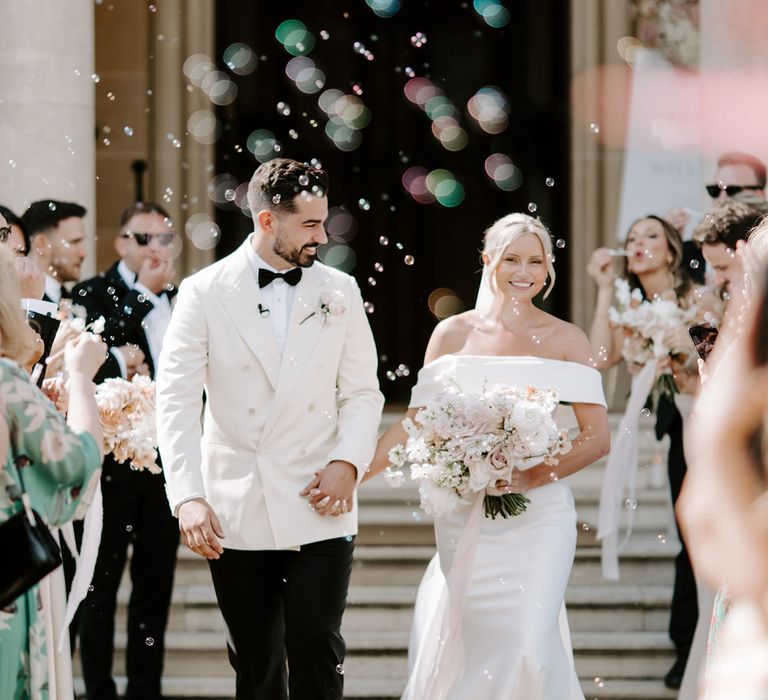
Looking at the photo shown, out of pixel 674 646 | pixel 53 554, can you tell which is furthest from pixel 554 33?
pixel 53 554

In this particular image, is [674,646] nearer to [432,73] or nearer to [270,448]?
[270,448]

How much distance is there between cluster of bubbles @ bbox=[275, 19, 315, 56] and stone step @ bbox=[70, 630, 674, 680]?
554cm

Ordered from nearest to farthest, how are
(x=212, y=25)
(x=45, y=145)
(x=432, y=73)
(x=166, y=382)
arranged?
(x=166, y=382)
(x=45, y=145)
(x=212, y=25)
(x=432, y=73)

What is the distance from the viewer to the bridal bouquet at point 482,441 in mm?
5867

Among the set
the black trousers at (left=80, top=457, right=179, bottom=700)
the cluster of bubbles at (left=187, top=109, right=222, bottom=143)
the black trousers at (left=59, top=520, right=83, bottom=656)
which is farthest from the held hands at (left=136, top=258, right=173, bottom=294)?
the cluster of bubbles at (left=187, top=109, right=222, bottom=143)

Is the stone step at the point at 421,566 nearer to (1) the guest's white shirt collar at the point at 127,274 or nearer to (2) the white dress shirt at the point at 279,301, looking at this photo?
(1) the guest's white shirt collar at the point at 127,274

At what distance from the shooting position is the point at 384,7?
11758 mm

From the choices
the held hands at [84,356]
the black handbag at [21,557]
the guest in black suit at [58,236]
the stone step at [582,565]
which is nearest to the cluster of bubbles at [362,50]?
the guest in black suit at [58,236]

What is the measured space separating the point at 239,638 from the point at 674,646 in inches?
114

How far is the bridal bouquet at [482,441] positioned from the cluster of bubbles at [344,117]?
6207 millimetres

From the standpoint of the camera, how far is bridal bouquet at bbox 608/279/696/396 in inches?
297

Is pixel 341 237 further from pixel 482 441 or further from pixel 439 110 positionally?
pixel 482 441

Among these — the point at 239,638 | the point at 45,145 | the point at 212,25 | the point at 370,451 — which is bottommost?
the point at 239,638

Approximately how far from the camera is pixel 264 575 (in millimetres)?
5605
